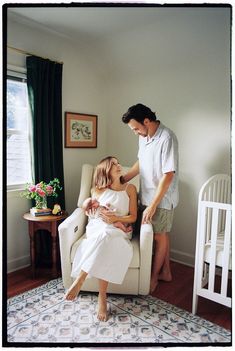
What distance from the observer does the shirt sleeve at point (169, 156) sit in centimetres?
191

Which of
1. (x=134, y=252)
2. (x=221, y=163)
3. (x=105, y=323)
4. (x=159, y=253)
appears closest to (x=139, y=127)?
(x=221, y=163)

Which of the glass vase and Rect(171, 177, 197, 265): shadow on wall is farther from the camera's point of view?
Rect(171, 177, 197, 265): shadow on wall

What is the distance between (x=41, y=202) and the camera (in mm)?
2285

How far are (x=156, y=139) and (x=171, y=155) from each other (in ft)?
0.59

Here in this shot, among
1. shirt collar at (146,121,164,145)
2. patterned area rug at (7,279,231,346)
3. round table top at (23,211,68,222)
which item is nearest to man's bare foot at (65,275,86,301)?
patterned area rug at (7,279,231,346)

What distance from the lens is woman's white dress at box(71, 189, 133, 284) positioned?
1.74 m

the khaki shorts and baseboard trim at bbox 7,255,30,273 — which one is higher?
the khaki shorts

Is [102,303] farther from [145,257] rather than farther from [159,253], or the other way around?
[159,253]

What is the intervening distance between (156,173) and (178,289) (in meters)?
0.98

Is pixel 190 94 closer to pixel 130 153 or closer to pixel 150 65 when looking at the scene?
pixel 150 65

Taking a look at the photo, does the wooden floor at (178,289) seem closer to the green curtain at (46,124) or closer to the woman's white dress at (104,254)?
the green curtain at (46,124)

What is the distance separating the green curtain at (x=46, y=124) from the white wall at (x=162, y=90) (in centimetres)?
14

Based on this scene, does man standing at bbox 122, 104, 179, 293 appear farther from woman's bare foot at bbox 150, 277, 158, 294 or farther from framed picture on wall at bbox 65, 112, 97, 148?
framed picture on wall at bbox 65, 112, 97, 148

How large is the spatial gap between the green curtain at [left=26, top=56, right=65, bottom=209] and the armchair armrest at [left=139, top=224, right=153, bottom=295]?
1.03 meters
